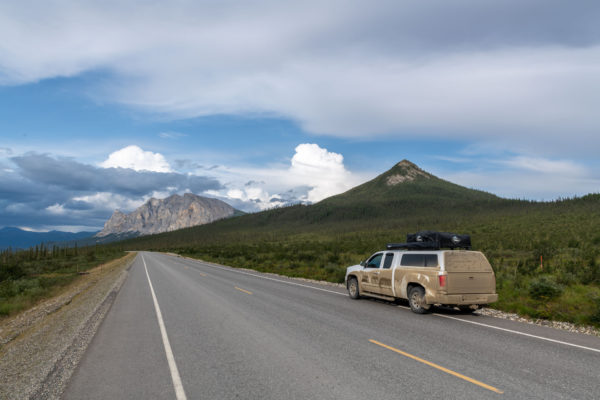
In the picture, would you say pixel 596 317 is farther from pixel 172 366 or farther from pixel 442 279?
Answer: pixel 172 366

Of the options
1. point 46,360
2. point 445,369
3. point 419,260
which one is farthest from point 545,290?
point 46,360

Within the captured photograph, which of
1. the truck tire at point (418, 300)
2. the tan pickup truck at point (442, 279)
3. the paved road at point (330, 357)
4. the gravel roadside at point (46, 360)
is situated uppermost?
the tan pickup truck at point (442, 279)

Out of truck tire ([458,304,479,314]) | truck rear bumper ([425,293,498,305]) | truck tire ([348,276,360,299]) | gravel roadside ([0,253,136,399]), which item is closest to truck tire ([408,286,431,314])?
truck rear bumper ([425,293,498,305])

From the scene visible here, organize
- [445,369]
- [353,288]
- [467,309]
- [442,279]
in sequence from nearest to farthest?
[445,369] → [442,279] → [467,309] → [353,288]

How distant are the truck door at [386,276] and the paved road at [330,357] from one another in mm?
1173

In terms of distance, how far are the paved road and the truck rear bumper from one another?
0.49m

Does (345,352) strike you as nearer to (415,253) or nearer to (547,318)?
(415,253)

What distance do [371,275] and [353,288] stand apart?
4.22ft

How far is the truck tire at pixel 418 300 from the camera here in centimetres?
1100

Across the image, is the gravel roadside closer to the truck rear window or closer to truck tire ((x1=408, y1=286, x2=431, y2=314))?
truck tire ((x1=408, y1=286, x2=431, y2=314))

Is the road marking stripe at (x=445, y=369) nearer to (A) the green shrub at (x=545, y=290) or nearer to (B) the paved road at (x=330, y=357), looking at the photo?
(B) the paved road at (x=330, y=357)

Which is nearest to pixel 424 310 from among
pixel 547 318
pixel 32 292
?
pixel 547 318

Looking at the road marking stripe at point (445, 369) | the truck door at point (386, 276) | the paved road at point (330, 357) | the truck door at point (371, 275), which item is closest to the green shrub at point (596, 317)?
the paved road at point (330, 357)

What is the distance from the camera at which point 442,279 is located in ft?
34.7
